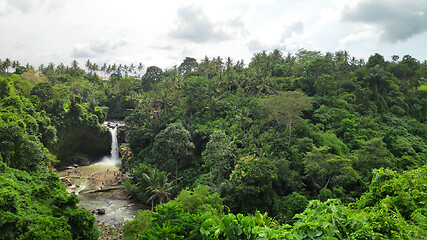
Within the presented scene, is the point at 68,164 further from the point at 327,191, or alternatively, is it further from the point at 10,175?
the point at 327,191

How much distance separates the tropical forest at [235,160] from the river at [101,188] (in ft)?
0.78

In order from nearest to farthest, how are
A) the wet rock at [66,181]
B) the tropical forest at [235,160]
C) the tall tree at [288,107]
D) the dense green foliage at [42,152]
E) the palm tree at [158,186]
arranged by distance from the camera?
the tropical forest at [235,160] < the dense green foliage at [42,152] < the palm tree at [158,186] < the tall tree at [288,107] < the wet rock at [66,181]

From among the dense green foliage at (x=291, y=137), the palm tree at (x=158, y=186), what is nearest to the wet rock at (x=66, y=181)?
the dense green foliage at (x=291, y=137)

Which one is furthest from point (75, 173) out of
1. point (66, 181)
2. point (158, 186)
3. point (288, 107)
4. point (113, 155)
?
point (288, 107)

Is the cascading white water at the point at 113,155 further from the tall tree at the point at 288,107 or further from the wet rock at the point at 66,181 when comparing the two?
the tall tree at the point at 288,107

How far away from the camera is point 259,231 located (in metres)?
3.93

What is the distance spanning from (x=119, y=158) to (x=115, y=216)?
20.8m

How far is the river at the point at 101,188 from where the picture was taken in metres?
24.2

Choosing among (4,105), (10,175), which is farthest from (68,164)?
(10,175)

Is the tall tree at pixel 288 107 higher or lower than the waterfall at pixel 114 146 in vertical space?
higher

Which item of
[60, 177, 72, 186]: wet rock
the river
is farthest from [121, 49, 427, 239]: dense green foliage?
[60, 177, 72, 186]: wet rock

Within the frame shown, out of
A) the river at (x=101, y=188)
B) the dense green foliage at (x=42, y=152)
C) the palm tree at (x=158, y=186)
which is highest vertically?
the dense green foliage at (x=42, y=152)

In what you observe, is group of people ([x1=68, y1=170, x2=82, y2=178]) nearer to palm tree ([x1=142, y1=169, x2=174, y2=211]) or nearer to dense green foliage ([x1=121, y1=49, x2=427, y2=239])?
dense green foliage ([x1=121, y1=49, x2=427, y2=239])

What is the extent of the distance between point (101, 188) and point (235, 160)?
56.3 ft
